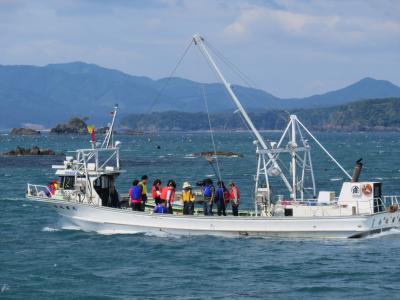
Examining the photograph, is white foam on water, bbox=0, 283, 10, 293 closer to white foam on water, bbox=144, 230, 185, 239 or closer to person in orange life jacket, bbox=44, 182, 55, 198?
white foam on water, bbox=144, 230, 185, 239

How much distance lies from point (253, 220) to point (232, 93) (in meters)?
6.95

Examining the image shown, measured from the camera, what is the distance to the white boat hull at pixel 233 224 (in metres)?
33.4

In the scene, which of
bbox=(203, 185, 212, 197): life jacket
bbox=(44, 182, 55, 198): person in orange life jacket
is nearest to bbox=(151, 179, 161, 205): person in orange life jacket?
bbox=(203, 185, 212, 197): life jacket

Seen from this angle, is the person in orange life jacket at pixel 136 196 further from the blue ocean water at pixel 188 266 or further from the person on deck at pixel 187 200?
the person on deck at pixel 187 200

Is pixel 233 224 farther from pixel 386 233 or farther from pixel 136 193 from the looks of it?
pixel 386 233

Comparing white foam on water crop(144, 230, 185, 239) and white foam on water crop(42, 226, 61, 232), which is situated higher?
white foam on water crop(42, 226, 61, 232)

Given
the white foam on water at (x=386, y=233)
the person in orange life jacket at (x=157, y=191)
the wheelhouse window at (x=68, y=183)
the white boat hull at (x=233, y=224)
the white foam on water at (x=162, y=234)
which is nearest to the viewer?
the white boat hull at (x=233, y=224)

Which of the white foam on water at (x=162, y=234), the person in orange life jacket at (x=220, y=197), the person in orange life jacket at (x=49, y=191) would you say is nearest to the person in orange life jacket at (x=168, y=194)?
the white foam on water at (x=162, y=234)

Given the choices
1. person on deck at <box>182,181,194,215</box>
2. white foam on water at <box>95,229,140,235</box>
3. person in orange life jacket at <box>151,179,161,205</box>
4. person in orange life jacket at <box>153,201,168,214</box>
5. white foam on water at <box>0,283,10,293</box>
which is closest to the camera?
white foam on water at <box>0,283,10,293</box>

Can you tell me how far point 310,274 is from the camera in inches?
1120

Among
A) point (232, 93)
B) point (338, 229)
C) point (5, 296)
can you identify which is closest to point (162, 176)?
point (232, 93)

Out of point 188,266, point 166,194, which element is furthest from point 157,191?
point 188,266

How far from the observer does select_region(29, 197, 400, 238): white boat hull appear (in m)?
33.4

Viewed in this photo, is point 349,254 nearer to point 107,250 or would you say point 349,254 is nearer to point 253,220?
point 253,220
